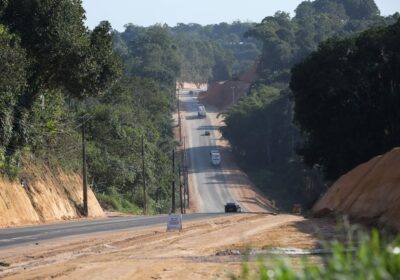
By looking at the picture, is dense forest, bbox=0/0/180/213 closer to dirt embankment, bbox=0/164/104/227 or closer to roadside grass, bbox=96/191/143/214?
roadside grass, bbox=96/191/143/214

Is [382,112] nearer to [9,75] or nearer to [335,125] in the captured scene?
[335,125]

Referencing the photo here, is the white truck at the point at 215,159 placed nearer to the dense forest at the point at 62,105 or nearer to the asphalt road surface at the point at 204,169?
the asphalt road surface at the point at 204,169

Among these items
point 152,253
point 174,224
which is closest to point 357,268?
point 152,253

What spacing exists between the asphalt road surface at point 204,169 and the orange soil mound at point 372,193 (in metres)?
46.5

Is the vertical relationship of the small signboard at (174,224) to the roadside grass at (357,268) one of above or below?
below

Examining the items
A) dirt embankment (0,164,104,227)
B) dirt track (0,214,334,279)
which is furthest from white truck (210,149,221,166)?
dirt track (0,214,334,279)

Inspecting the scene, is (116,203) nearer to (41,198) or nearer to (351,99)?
(41,198)

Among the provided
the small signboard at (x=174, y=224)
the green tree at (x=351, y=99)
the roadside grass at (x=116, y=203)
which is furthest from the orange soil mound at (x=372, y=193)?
the roadside grass at (x=116, y=203)

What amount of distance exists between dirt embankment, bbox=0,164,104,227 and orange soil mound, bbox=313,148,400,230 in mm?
15335

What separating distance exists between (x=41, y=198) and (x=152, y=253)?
28.2 m

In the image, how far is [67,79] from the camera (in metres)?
43.5

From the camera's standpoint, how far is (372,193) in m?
35.2

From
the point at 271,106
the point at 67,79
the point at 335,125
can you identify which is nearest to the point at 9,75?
the point at 67,79

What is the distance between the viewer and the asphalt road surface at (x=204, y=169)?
97.1 meters
